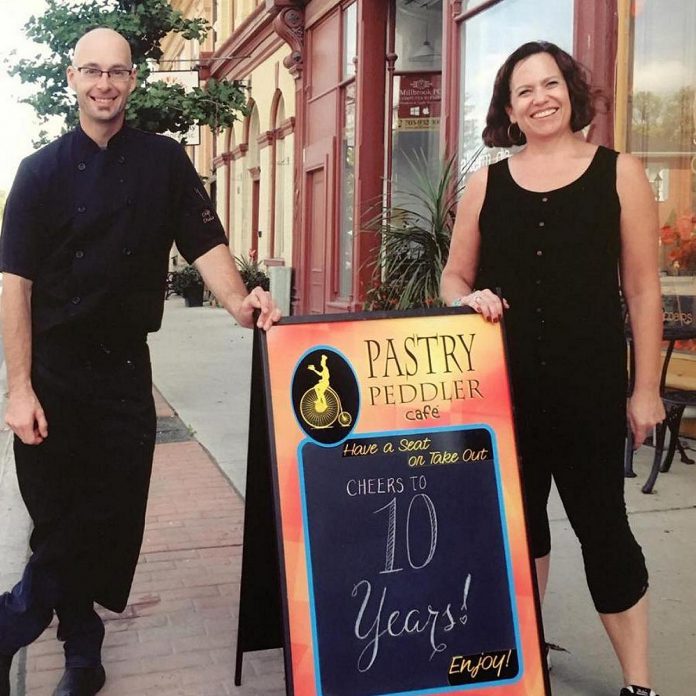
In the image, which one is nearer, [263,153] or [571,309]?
[571,309]

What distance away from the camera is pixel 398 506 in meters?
2.70

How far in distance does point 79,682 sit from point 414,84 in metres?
9.35

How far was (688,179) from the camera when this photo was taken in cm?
657

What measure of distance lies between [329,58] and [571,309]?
10690 mm

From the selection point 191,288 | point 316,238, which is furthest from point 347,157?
point 191,288

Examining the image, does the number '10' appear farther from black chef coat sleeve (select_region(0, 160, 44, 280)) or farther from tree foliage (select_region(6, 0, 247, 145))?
tree foliage (select_region(6, 0, 247, 145))

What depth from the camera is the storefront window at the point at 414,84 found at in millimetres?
11117

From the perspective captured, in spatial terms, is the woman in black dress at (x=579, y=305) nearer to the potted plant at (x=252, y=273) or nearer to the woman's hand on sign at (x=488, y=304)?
the woman's hand on sign at (x=488, y=304)

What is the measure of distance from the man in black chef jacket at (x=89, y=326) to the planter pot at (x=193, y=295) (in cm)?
1904

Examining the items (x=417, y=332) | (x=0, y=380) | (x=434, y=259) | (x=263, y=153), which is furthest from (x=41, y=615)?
(x=263, y=153)

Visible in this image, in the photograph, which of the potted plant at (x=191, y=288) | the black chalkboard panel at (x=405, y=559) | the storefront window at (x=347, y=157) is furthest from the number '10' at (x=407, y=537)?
the potted plant at (x=191, y=288)

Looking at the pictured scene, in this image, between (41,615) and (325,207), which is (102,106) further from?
(325,207)

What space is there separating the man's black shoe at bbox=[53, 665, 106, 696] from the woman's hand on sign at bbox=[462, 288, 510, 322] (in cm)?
170

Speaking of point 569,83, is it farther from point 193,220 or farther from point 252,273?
point 252,273
